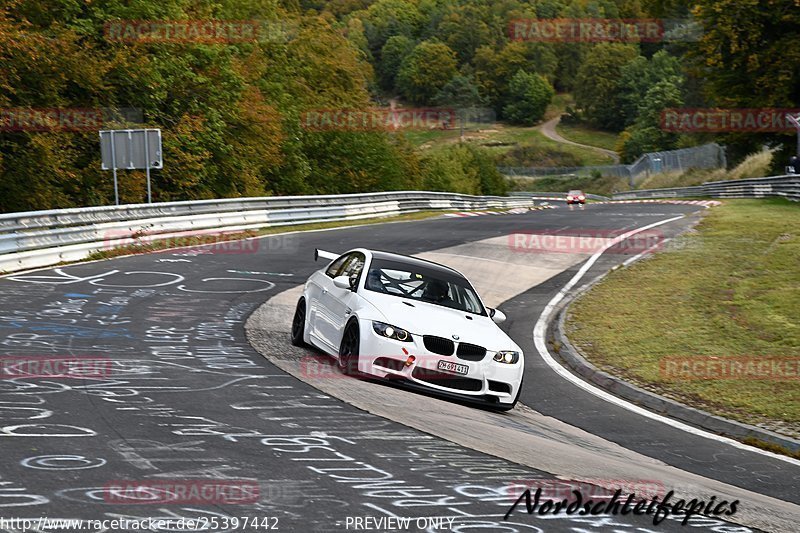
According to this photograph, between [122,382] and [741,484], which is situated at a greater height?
[122,382]

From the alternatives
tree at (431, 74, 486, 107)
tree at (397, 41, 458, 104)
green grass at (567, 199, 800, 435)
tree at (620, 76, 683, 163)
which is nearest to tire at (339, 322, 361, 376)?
green grass at (567, 199, 800, 435)

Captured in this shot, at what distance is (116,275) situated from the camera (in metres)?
19.2

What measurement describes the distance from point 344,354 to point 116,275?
9165 millimetres

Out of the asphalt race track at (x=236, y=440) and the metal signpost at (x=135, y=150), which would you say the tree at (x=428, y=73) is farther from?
the asphalt race track at (x=236, y=440)

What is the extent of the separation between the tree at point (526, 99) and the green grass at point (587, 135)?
6753mm

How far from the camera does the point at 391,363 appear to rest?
10930 millimetres

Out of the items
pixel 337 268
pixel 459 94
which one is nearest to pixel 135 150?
pixel 337 268

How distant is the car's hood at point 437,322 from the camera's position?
11133 mm

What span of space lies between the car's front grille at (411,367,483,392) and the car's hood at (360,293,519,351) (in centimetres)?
41

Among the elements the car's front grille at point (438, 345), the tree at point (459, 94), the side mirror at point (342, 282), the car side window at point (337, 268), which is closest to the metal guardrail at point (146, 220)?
the car side window at point (337, 268)

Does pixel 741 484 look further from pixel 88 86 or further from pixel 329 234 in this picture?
pixel 88 86

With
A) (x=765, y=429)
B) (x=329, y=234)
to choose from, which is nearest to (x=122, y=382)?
(x=765, y=429)

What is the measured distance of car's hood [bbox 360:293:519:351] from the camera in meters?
11.1

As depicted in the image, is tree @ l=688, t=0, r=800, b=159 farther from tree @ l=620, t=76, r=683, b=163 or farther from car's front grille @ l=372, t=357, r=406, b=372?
tree @ l=620, t=76, r=683, b=163
